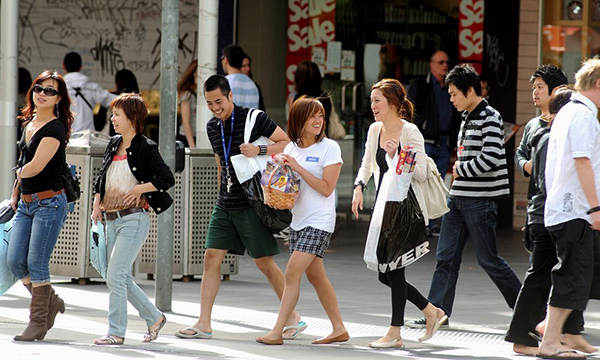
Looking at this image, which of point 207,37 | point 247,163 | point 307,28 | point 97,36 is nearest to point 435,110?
point 307,28

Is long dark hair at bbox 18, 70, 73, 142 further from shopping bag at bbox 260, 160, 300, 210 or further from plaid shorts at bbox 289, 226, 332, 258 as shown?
plaid shorts at bbox 289, 226, 332, 258

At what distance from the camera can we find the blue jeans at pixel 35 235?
7.52 m

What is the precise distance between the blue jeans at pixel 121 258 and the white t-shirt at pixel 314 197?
1.00 metres

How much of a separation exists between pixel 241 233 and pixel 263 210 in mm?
247

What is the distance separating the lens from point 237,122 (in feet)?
26.0

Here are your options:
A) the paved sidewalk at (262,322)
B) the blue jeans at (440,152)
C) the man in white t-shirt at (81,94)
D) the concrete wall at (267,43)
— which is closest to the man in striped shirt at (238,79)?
the paved sidewalk at (262,322)

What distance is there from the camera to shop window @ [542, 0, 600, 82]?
1395 centimetres

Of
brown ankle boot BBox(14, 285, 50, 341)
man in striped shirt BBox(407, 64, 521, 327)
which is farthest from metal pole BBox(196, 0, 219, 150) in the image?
brown ankle boot BBox(14, 285, 50, 341)

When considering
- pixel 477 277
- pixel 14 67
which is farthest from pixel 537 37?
pixel 14 67

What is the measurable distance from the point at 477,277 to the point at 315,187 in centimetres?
397

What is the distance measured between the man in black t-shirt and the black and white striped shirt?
1.34 metres

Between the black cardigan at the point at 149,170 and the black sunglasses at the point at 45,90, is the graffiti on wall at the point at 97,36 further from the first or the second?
the black cardigan at the point at 149,170

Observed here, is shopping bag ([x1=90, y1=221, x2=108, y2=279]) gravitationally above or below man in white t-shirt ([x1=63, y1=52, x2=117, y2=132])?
below

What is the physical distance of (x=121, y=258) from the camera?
7.36m
